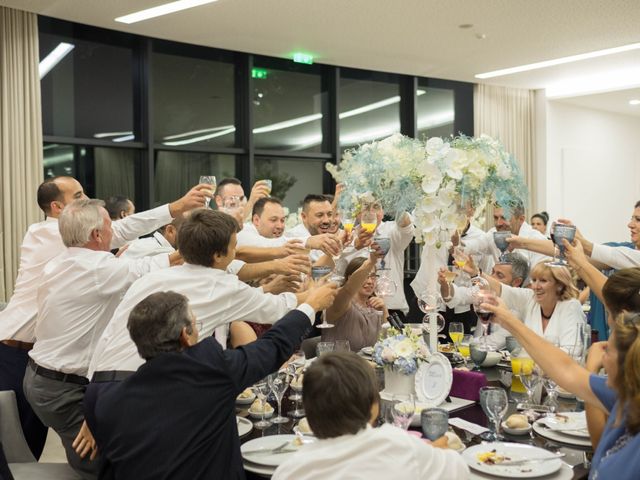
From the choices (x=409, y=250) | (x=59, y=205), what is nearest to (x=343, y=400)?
(x=59, y=205)

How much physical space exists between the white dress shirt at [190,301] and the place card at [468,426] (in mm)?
878

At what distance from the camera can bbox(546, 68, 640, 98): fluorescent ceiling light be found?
9375 millimetres

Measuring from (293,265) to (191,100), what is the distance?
510 cm

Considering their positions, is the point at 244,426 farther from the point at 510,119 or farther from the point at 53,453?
the point at 510,119

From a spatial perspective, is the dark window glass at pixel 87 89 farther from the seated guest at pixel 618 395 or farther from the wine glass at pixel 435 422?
the seated guest at pixel 618 395

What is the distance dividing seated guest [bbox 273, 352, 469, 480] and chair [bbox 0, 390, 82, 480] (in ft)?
5.41

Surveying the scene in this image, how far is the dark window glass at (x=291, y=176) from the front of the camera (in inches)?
332

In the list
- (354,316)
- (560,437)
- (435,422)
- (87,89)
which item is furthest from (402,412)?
(87,89)

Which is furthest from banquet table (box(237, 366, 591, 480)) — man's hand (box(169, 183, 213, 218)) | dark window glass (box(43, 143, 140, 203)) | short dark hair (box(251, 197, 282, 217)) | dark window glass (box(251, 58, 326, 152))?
dark window glass (box(251, 58, 326, 152))

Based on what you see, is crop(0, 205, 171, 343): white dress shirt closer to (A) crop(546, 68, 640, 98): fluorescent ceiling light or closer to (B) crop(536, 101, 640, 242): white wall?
(A) crop(546, 68, 640, 98): fluorescent ceiling light

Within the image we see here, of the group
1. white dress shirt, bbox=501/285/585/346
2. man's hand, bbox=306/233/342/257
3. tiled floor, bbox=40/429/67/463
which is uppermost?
man's hand, bbox=306/233/342/257

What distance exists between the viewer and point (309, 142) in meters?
8.77

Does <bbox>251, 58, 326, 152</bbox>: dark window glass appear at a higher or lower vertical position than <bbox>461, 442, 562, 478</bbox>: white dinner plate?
higher

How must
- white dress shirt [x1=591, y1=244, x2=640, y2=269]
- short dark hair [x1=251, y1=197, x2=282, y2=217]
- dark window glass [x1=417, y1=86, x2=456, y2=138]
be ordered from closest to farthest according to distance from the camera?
white dress shirt [x1=591, y1=244, x2=640, y2=269], short dark hair [x1=251, y1=197, x2=282, y2=217], dark window glass [x1=417, y1=86, x2=456, y2=138]
